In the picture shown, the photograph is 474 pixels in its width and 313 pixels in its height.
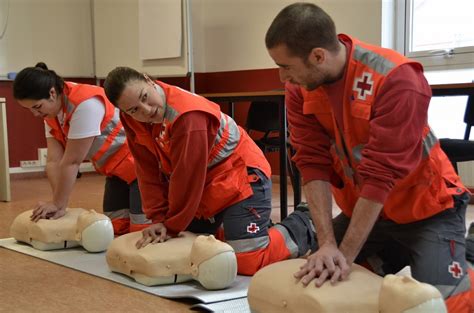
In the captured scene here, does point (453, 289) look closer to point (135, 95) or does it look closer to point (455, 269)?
point (455, 269)

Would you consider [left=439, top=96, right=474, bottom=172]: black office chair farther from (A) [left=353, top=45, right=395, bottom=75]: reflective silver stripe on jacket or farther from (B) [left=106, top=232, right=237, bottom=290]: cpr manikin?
(A) [left=353, top=45, right=395, bottom=75]: reflective silver stripe on jacket

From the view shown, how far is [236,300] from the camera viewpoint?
180 centimetres

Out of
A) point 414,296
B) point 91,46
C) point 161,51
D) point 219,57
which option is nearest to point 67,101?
point 414,296

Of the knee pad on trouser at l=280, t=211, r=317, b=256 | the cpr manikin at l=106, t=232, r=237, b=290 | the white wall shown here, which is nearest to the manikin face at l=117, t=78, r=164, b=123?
the cpr manikin at l=106, t=232, r=237, b=290

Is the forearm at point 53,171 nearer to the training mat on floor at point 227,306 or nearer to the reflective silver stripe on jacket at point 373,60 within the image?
the training mat on floor at point 227,306

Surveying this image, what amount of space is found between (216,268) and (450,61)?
247 cm

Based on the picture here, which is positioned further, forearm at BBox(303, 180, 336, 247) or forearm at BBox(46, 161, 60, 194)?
forearm at BBox(46, 161, 60, 194)

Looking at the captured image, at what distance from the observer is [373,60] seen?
1404mm

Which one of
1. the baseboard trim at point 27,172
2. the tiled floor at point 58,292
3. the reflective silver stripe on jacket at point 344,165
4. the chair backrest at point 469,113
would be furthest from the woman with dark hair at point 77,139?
the baseboard trim at point 27,172

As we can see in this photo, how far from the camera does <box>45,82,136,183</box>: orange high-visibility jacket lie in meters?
2.49

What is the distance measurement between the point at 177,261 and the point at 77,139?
788 millimetres

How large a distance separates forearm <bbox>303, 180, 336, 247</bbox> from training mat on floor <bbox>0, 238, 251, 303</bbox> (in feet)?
1.49

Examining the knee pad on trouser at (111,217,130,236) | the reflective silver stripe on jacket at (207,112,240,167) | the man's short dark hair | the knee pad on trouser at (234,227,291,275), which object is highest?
the man's short dark hair

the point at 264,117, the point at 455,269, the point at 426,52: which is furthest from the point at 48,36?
the point at 455,269
